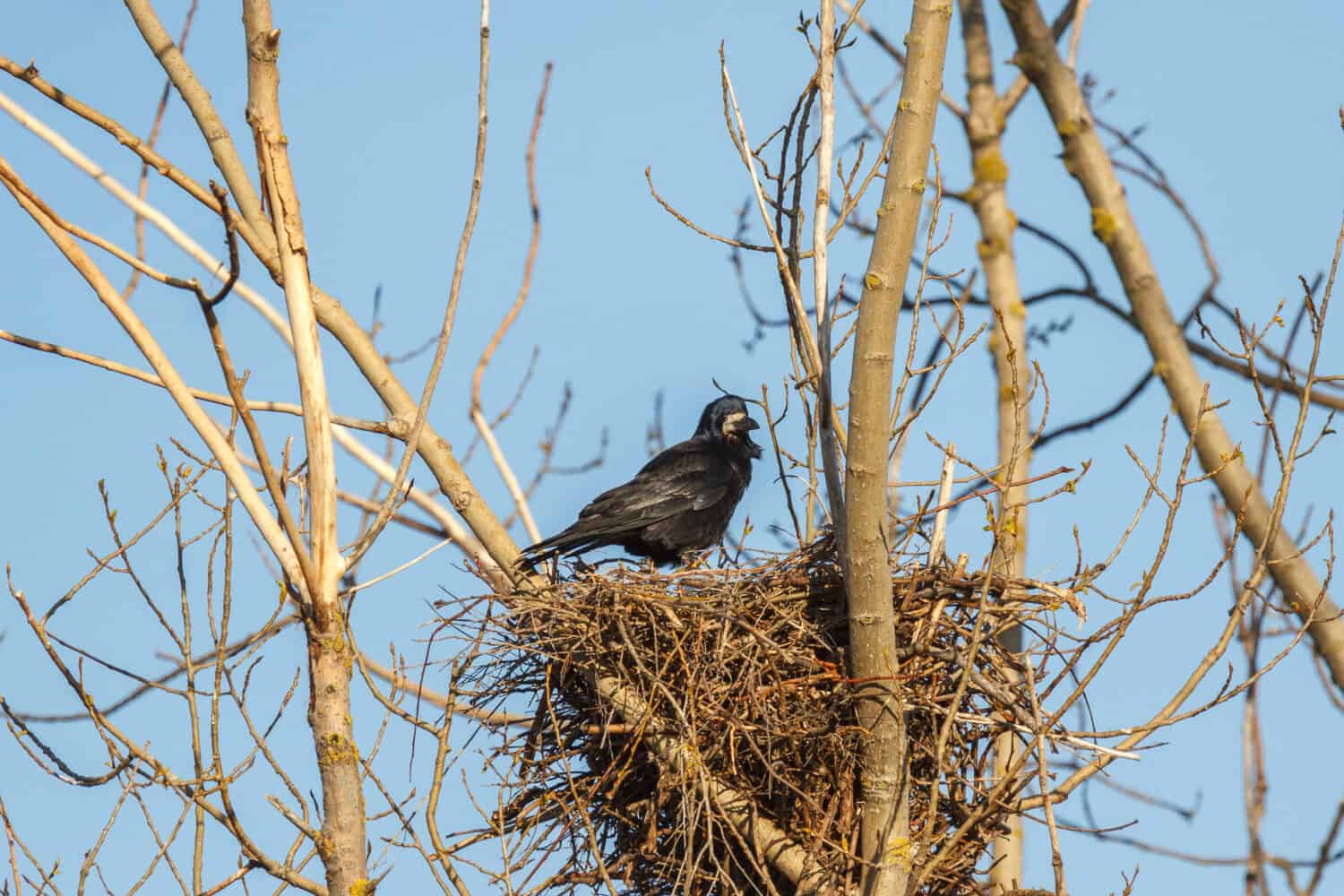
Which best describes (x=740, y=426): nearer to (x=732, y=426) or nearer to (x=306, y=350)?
(x=732, y=426)

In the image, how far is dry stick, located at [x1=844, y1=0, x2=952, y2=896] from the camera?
4238 millimetres

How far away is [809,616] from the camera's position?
17.1ft

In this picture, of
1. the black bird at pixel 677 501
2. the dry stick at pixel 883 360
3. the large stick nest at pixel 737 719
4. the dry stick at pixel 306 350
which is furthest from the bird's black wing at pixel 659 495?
the dry stick at pixel 306 350

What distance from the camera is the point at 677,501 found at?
24.1 feet

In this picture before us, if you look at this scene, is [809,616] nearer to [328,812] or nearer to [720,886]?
[720,886]

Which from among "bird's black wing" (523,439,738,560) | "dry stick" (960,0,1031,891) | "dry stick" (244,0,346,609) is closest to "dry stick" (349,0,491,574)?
"dry stick" (244,0,346,609)

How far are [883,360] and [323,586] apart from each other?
175 centimetres

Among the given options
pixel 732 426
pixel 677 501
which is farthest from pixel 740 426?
pixel 677 501

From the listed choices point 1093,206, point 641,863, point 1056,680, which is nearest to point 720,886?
point 641,863

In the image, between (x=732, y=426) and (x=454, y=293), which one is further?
(x=732, y=426)

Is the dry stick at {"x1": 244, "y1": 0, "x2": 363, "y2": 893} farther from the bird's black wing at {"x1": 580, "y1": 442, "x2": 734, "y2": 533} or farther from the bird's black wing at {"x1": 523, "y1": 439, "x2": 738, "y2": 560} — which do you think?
the bird's black wing at {"x1": 580, "y1": 442, "x2": 734, "y2": 533}

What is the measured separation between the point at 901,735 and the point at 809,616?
0.65 metres

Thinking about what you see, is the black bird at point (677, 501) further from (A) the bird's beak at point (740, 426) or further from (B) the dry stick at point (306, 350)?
(B) the dry stick at point (306, 350)

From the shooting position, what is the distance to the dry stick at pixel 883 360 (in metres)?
4.24
